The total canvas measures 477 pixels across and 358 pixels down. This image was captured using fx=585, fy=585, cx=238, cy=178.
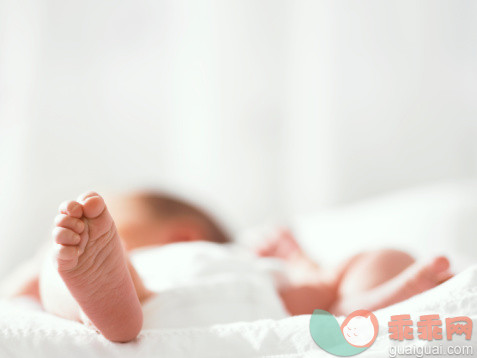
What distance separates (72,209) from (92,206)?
0.02 m

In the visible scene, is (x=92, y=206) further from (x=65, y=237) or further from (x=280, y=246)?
(x=280, y=246)

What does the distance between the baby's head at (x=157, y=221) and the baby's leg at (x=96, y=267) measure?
51 cm

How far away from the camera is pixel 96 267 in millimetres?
587

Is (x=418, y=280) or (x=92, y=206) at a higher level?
(x=92, y=206)

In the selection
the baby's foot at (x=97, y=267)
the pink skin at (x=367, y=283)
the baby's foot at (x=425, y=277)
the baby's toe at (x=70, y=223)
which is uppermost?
the baby's toe at (x=70, y=223)

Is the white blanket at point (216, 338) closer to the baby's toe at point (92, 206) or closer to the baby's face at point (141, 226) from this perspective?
the baby's toe at point (92, 206)

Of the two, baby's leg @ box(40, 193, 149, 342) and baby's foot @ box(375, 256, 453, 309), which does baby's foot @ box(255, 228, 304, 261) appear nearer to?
baby's foot @ box(375, 256, 453, 309)

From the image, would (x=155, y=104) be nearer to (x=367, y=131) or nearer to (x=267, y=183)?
(x=267, y=183)

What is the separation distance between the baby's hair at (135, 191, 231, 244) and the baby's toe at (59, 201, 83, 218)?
1.96 feet

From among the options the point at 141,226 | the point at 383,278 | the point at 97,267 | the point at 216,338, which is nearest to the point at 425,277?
the point at 383,278

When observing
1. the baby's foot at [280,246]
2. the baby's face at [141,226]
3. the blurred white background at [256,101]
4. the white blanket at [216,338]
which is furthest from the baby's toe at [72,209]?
the blurred white background at [256,101]

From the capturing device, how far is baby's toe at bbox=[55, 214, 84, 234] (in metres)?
0.57

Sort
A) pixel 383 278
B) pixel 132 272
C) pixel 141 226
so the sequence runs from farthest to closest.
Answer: pixel 141 226 → pixel 383 278 → pixel 132 272

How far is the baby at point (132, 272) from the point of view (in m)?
0.58
